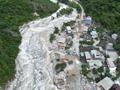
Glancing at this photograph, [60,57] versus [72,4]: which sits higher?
[60,57]

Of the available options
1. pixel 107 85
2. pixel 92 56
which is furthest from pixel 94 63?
pixel 107 85

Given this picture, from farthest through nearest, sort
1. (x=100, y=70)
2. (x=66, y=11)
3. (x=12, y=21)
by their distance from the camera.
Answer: (x=66, y=11) → (x=12, y=21) → (x=100, y=70)

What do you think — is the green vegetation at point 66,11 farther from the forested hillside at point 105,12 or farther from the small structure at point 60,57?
the small structure at point 60,57

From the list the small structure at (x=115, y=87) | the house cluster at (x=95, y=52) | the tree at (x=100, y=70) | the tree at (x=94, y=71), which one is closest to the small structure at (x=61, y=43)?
the house cluster at (x=95, y=52)

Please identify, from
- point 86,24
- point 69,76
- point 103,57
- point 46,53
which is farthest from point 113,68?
point 86,24

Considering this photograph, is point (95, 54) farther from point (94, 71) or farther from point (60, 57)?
point (60, 57)

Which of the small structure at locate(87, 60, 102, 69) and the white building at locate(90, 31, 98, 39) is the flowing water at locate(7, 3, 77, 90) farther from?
the white building at locate(90, 31, 98, 39)

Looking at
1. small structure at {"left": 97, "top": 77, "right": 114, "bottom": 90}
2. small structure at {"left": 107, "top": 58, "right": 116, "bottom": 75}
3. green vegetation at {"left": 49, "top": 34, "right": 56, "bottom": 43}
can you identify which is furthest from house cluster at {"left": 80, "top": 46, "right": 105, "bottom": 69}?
green vegetation at {"left": 49, "top": 34, "right": 56, "bottom": 43}
